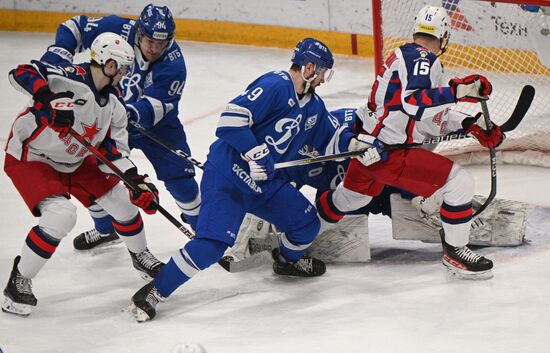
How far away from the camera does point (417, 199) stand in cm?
452

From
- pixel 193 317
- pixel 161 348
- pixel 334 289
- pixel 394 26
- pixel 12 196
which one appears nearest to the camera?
pixel 161 348

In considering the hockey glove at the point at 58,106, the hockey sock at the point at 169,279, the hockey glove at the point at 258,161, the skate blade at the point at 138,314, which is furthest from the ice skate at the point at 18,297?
the hockey glove at the point at 258,161

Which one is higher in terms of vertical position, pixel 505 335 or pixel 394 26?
pixel 394 26

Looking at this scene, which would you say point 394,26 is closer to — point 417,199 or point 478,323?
point 417,199

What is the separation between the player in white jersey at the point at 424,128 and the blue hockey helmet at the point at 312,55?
26 centimetres

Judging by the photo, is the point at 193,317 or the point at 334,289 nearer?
the point at 193,317

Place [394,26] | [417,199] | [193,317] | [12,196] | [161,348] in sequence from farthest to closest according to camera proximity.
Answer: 1. [394,26]
2. [12,196]
3. [417,199]
4. [193,317]
5. [161,348]

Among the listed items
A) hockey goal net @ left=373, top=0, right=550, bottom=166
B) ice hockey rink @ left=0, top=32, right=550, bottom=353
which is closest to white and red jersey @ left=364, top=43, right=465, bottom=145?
ice hockey rink @ left=0, top=32, right=550, bottom=353

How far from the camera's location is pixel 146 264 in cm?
434

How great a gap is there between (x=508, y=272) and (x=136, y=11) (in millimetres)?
5454

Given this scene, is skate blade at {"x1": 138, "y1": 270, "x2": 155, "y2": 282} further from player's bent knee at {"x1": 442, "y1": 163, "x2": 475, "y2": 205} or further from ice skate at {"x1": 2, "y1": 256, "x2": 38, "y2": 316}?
player's bent knee at {"x1": 442, "y1": 163, "x2": 475, "y2": 205}

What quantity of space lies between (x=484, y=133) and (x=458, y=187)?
270 millimetres

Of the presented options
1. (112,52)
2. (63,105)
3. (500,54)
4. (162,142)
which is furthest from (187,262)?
(500,54)

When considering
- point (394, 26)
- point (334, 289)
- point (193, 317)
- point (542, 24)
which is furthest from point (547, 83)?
point (193, 317)
